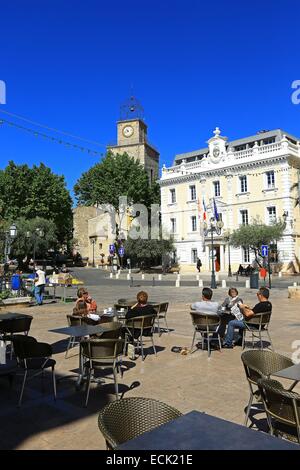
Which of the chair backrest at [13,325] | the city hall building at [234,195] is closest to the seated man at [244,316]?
the chair backrest at [13,325]

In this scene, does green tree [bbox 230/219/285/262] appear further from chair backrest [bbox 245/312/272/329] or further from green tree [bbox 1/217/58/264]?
chair backrest [bbox 245/312/272/329]

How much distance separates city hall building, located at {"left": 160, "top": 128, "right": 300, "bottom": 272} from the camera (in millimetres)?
40219

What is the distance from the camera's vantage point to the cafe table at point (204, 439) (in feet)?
7.50

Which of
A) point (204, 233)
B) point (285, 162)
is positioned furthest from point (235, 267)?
point (285, 162)

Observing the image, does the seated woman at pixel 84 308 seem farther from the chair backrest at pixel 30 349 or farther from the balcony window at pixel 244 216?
the balcony window at pixel 244 216

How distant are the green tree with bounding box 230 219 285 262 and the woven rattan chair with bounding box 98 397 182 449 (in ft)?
→ 116

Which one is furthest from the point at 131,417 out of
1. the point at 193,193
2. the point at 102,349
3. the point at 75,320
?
the point at 193,193

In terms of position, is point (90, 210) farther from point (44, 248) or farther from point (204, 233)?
point (204, 233)

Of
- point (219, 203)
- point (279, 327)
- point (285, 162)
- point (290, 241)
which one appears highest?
point (285, 162)

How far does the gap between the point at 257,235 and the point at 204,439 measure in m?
35.9

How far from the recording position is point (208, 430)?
2500 millimetres

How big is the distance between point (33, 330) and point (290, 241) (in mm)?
33033

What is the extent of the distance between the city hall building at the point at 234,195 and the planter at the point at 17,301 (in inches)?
1057

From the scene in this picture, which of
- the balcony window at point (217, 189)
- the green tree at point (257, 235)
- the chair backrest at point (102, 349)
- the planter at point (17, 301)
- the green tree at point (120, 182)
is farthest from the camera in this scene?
the green tree at point (120, 182)
